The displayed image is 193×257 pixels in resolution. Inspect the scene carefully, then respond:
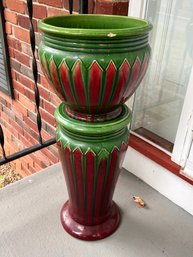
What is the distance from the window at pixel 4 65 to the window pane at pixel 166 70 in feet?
3.69

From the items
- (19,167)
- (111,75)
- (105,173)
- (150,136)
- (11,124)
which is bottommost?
(19,167)

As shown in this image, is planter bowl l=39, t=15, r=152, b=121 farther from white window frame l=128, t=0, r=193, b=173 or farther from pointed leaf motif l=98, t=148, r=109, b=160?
white window frame l=128, t=0, r=193, b=173

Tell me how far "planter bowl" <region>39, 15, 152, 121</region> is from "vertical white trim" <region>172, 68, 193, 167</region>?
35 cm

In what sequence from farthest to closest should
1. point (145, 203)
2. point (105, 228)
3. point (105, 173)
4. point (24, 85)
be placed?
point (24, 85)
point (145, 203)
point (105, 228)
point (105, 173)

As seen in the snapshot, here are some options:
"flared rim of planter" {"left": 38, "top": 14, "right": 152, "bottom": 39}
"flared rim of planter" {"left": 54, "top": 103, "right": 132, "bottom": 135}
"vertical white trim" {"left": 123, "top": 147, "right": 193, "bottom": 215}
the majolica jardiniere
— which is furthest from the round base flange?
"flared rim of planter" {"left": 38, "top": 14, "right": 152, "bottom": 39}

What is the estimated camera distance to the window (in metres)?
1.83

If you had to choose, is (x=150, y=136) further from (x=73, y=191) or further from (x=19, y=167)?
(x=19, y=167)

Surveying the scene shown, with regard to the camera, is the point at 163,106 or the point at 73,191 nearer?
the point at 73,191

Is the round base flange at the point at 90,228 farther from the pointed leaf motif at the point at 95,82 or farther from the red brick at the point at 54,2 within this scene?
the red brick at the point at 54,2

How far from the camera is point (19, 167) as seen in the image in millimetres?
2400

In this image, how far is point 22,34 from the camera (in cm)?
168

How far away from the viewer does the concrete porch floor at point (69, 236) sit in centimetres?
94

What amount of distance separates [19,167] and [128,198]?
58.3 inches

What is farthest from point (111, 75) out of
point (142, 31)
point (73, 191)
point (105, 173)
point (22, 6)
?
point (22, 6)
